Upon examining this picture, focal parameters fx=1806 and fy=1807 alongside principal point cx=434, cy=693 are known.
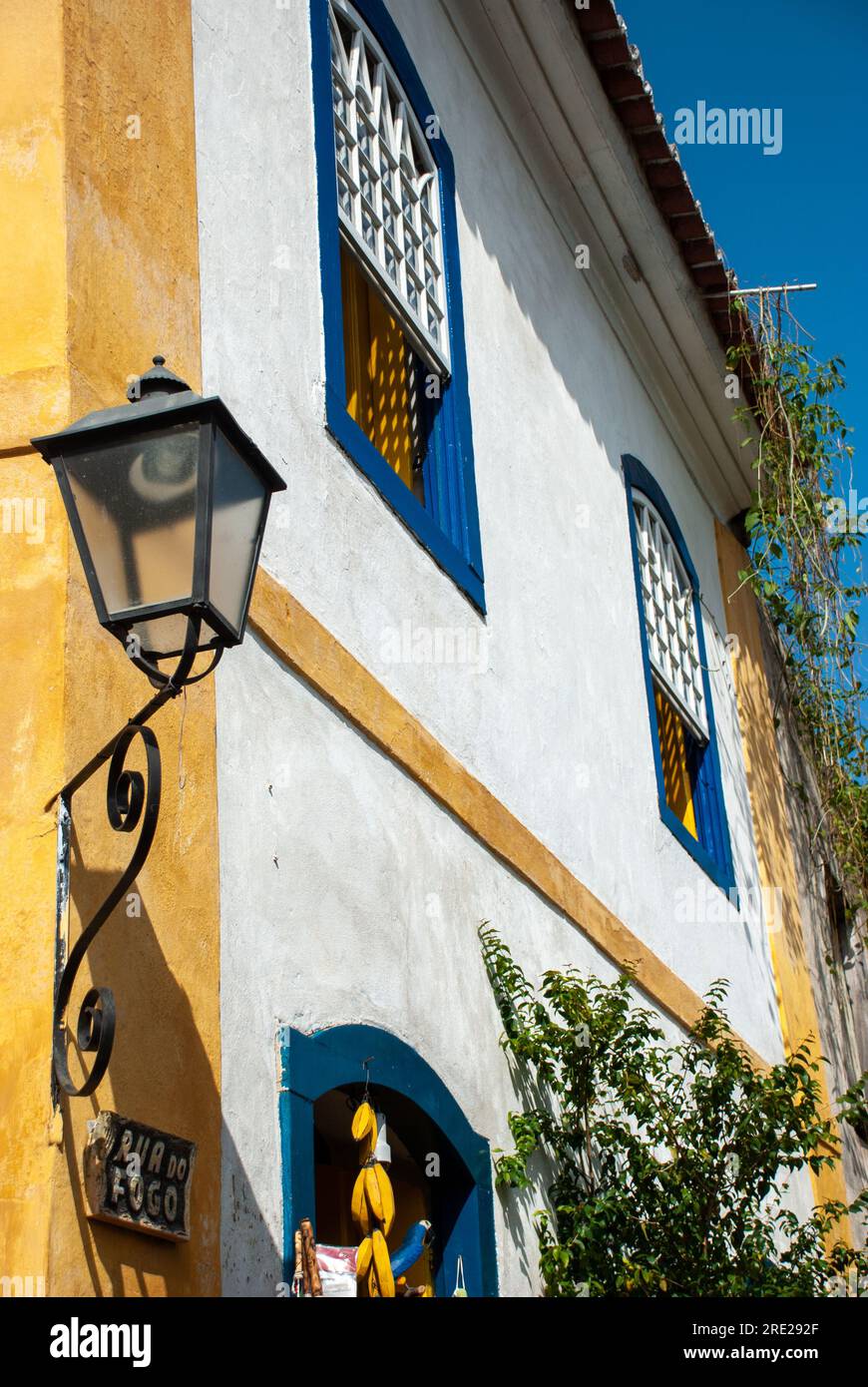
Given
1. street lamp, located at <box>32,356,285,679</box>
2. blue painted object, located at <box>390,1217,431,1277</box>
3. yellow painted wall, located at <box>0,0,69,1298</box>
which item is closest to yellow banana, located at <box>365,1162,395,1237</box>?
blue painted object, located at <box>390,1217,431,1277</box>

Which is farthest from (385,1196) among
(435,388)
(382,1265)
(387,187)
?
(387,187)

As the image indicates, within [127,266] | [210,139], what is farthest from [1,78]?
[210,139]

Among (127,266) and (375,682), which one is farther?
(375,682)

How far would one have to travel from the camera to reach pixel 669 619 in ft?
28.8

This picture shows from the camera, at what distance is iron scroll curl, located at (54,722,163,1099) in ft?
9.49

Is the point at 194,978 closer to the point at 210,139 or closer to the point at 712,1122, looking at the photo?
the point at 210,139

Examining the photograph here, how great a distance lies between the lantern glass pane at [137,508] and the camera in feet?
9.66

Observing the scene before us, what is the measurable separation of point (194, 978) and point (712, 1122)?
2774mm

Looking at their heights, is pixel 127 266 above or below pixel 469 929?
above

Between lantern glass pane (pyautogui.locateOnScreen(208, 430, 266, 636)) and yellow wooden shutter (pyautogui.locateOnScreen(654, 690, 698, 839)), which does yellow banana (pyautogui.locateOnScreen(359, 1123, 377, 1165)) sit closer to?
lantern glass pane (pyautogui.locateOnScreen(208, 430, 266, 636))

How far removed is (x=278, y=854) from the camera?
3973 millimetres

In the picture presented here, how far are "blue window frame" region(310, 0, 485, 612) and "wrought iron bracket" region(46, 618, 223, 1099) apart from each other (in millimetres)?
1879

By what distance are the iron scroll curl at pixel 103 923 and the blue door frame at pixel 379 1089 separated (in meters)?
0.87
